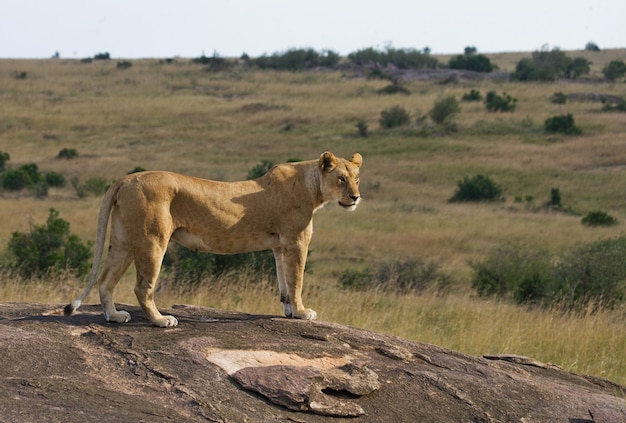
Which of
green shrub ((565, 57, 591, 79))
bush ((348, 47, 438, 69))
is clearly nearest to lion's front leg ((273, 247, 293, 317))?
green shrub ((565, 57, 591, 79))

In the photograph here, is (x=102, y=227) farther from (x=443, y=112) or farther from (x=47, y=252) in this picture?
(x=443, y=112)

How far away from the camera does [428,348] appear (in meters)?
7.01

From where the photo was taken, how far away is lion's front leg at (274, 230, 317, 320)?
7.00 metres

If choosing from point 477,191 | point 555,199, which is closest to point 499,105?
point 477,191

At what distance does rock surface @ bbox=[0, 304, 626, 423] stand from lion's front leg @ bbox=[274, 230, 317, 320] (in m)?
0.23

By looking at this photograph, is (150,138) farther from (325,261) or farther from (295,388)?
(295,388)

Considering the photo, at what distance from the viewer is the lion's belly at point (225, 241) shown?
6785mm

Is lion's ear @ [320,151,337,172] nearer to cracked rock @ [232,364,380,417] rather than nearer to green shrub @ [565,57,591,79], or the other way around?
cracked rock @ [232,364,380,417]

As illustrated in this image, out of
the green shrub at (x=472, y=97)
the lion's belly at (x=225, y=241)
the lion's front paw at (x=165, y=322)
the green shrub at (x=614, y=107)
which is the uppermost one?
the lion's belly at (x=225, y=241)

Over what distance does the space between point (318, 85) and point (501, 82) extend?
52.3 ft

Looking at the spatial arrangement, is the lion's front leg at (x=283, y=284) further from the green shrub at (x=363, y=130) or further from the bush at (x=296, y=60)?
the bush at (x=296, y=60)

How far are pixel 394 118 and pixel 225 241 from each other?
4384cm

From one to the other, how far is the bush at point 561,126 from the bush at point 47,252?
35.0 m

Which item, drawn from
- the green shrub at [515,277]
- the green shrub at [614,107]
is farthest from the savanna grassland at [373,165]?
the green shrub at [614,107]
